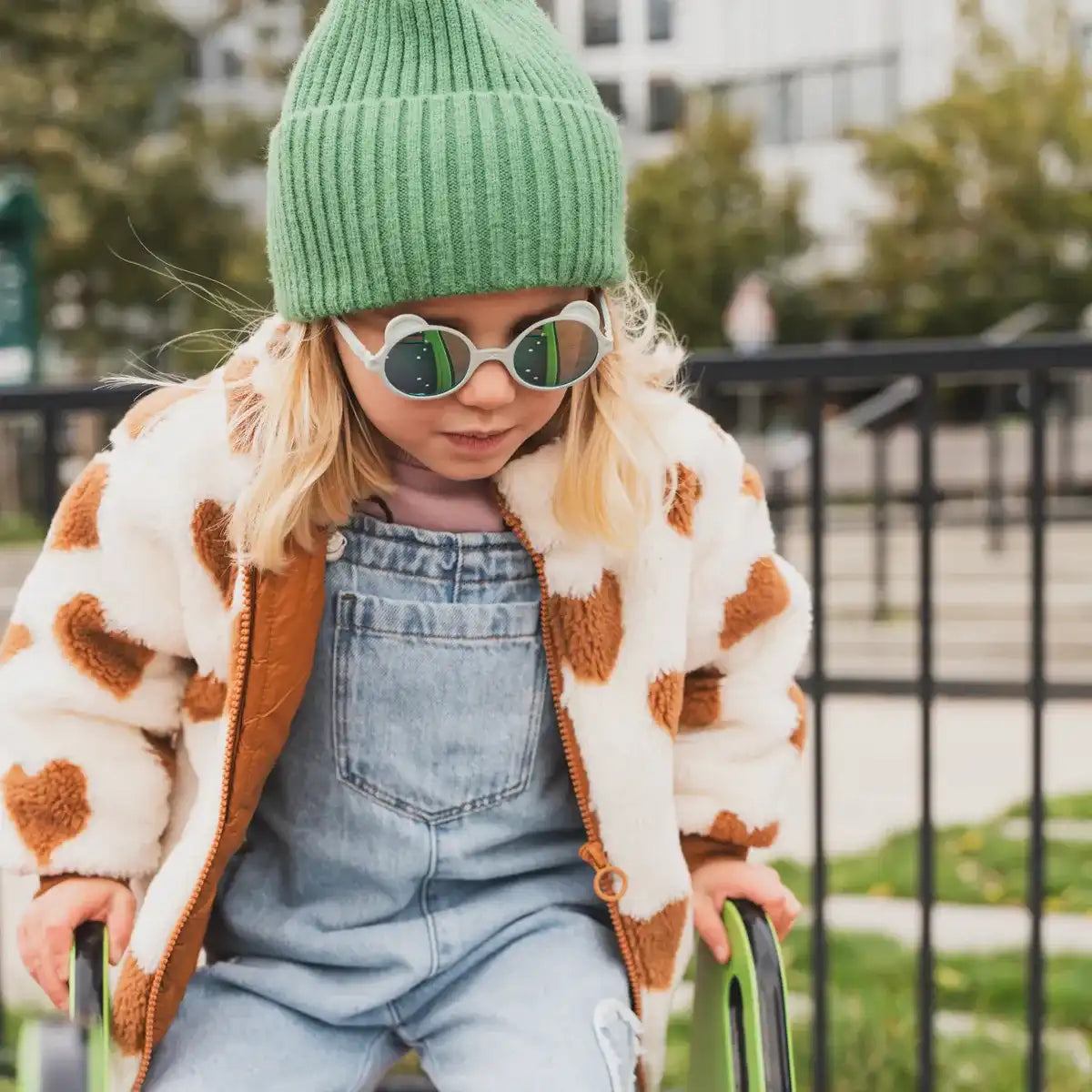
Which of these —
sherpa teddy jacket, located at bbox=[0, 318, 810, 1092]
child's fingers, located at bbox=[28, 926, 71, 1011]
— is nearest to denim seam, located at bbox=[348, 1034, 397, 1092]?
sherpa teddy jacket, located at bbox=[0, 318, 810, 1092]

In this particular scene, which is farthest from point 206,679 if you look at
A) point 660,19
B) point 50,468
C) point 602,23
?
point 602,23

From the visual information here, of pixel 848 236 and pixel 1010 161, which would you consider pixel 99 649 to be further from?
pixel 848 236

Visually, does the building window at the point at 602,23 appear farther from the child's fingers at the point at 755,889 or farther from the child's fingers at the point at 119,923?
the child's fingers at the point at 119,923

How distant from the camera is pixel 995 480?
845 cm

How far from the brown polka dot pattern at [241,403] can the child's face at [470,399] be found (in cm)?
12

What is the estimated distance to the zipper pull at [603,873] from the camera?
1.69m

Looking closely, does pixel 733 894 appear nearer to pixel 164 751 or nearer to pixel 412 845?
pixel 412 845

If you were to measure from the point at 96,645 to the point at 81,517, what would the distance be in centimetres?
15

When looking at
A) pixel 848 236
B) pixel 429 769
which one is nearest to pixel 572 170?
pixel 429 769

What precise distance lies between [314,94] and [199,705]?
2.25 feet

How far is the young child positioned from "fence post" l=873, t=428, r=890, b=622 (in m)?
3.86

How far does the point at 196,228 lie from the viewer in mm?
22359

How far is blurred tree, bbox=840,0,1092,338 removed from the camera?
68.3ft

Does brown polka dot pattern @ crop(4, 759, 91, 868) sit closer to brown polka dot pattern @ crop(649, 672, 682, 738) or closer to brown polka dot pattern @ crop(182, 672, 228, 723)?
brown polka dot pattern @ crop(182, 672, 228, 723)
